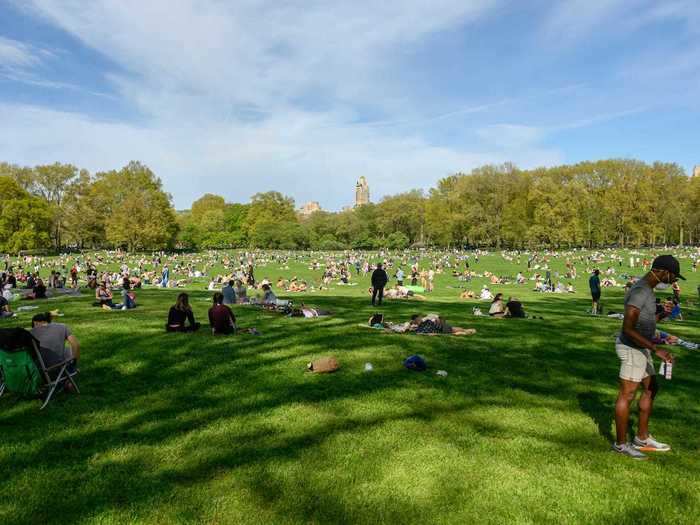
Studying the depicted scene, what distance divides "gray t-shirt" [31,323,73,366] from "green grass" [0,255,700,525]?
0.69 metres

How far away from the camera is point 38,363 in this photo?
7.12 m

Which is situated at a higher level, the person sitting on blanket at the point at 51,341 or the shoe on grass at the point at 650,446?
the person sitting on blanket at the point at 51,341

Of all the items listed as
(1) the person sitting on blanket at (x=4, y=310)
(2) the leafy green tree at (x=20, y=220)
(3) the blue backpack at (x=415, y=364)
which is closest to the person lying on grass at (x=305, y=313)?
(3) the blue backpack at (x=415, y=364)

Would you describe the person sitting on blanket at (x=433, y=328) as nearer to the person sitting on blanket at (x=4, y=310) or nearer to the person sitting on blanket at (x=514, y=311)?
the person sitting on blanket at (x=514, y=311)

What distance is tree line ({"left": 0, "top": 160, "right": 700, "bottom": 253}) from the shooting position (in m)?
76.1

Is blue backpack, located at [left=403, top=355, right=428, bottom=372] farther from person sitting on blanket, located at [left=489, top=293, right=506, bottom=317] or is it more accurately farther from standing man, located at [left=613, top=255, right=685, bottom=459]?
person sitting on blanket, located at [left=489, top=293, right=506, bottom=317]

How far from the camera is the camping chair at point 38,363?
6723 mm

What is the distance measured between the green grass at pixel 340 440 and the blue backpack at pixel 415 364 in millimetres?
217

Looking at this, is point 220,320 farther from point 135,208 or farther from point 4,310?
point 135,208

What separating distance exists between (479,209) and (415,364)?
80.1m

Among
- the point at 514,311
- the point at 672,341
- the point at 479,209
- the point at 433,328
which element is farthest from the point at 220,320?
the point at 479,209

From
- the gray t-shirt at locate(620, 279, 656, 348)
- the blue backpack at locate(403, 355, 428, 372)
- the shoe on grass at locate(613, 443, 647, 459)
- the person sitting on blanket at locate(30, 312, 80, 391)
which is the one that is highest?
the gray t-shirt at locate(620, 279, 656, 348)

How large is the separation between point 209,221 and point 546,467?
5134 inches

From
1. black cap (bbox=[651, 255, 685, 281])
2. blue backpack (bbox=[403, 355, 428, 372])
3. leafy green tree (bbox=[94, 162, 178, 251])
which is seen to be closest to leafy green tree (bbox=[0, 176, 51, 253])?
leafy green tree (bbox=[94, 162, 178, 251])
